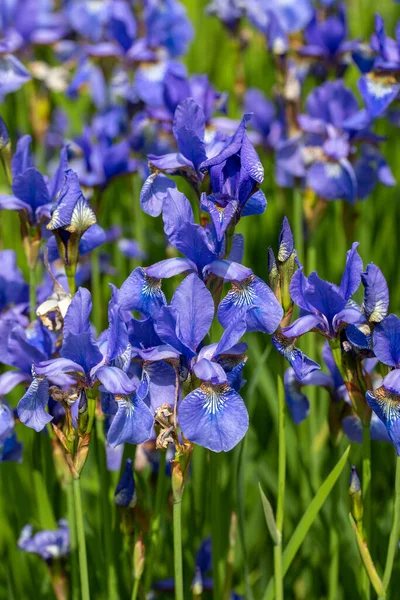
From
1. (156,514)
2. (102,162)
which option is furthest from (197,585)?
(102,162)

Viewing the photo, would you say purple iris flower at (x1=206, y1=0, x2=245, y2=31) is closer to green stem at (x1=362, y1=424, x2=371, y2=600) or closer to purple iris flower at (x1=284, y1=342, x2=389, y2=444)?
purple iris flower at (x1=284, y1=342, x2=389, y2=444)

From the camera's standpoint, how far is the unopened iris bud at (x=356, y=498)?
1.78 metres

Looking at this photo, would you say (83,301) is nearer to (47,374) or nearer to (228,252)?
(47,374)

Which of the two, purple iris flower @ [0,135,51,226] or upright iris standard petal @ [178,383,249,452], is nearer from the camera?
upright iris standard petal @ [178,383,249,452]

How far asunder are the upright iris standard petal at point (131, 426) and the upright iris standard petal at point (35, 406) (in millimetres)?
168

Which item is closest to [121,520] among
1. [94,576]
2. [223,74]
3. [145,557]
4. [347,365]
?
[145,557]

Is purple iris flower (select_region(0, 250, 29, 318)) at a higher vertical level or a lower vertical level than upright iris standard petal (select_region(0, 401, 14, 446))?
higher

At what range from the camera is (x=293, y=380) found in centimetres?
215

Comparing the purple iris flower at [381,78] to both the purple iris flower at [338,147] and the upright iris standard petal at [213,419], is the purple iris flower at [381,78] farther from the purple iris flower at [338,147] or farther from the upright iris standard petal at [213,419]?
the upright iris standard petal at [213,419]

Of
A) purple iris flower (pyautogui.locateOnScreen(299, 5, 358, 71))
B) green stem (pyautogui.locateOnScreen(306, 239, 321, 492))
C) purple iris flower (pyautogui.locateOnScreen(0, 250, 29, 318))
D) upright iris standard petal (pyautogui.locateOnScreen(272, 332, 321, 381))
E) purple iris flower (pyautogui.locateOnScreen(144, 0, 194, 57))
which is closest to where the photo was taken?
upright iris standard petal (pyautogui.locateOnScreen(272, 332, 321, 381))

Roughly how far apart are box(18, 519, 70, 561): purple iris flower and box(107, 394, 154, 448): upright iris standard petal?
2.48ft

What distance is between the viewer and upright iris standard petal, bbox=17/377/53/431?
5.55 feet

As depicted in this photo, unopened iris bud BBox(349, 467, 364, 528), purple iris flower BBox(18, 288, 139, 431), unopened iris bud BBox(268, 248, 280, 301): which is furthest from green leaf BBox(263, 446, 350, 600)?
purple iris flower BBox(18, 288, 139, 431)

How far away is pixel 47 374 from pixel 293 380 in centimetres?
74
